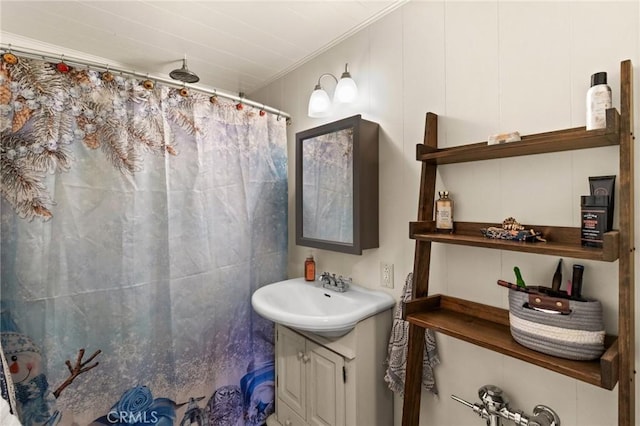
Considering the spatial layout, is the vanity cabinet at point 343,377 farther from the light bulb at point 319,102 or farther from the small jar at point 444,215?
the light bulb at point 319,102

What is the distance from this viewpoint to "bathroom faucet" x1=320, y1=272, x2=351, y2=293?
1.60 meters

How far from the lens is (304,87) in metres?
1.97

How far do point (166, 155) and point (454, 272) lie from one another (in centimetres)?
146

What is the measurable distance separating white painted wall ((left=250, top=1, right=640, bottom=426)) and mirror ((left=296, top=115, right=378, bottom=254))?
84mm

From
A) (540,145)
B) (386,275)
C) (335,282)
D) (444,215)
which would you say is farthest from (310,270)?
(540,145)

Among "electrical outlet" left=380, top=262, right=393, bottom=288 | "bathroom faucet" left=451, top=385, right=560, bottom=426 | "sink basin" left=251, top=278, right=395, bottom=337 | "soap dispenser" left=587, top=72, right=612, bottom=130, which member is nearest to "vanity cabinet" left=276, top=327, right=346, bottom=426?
"sink basin" left=251, top=278, right=395, bottom=337

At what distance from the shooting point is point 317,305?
1630 mm

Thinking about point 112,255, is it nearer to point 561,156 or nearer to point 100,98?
point 100,98

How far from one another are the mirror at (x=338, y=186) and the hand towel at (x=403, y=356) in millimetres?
349

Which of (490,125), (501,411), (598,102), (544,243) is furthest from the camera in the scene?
(490,125)

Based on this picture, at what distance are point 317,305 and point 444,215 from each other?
0.83 metres

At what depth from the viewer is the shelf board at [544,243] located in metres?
0.73

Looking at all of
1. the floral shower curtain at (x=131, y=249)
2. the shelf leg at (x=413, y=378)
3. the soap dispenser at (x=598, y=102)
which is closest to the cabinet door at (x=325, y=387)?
the shelf leg at (x=413, y=378)

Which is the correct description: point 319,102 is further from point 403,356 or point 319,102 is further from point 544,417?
point 544,417
